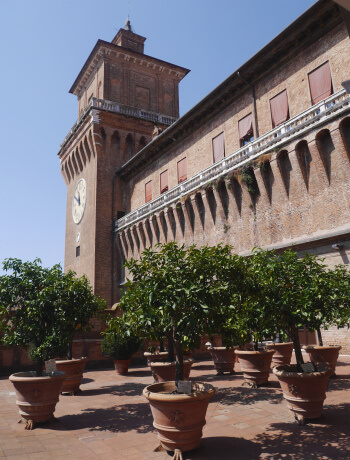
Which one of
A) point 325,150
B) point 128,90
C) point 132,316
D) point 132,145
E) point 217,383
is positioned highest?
point 128,90

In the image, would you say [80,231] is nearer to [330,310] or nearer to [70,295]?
[70,295]

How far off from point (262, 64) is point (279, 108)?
2561 mm

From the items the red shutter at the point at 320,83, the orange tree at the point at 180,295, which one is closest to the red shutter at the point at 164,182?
the red shutter at the point at 320,83

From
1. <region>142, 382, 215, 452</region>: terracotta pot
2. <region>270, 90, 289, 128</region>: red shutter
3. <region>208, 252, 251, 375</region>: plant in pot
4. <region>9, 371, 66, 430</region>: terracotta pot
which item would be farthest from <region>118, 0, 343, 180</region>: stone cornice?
<region>9, 371, 66, 430</region>: terracotta pot

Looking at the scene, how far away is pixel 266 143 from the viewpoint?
55.7 feet

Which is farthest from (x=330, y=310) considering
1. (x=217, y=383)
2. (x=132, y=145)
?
(x=132, y=145)

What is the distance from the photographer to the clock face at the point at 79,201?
32.4 m

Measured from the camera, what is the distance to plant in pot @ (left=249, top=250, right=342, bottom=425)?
6.14 metres

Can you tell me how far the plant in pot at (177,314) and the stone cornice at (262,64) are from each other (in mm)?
14056

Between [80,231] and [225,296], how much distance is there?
28.2 m

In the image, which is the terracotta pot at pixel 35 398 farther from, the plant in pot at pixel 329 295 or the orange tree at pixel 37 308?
the plant in pot at pixel 329 295

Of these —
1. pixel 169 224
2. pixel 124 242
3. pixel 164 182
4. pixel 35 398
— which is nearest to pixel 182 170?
pixel 164 182

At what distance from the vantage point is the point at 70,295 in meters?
8.04

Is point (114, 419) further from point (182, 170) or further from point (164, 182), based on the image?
point (164, 182)
